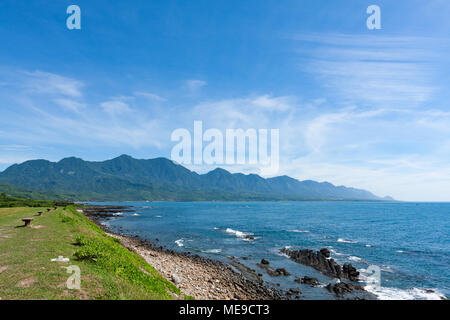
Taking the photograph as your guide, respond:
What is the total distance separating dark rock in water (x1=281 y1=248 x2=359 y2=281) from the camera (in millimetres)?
33594

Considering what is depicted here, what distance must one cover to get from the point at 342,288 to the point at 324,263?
33.1 ft

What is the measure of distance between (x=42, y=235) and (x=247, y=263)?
28333mm

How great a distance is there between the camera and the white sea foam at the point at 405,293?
26459 millimetres

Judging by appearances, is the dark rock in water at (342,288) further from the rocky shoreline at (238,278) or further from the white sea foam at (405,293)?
the white sea foam at (405,293)

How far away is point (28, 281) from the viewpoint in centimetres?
1282

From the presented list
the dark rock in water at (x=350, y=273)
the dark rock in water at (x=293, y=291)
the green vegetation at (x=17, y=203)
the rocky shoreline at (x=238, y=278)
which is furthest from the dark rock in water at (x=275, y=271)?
the green vegetation at (x=17, y=203)

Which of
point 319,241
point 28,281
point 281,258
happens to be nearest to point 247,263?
point 281,258

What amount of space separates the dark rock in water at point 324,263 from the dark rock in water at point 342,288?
2903mm

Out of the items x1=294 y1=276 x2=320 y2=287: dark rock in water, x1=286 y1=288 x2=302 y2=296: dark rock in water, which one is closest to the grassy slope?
x1=286 y1=288 x2=302 y2=296: dark rock in water

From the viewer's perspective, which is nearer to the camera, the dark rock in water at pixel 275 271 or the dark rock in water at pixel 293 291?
the dark rock in water at pixel 293 291

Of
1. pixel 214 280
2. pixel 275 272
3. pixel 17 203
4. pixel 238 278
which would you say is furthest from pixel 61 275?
pixel 17 203

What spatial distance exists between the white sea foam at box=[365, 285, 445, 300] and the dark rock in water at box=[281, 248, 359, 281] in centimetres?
352

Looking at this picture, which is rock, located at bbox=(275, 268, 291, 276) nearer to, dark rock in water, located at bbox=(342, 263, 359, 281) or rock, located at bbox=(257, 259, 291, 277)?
rock, located at bbox=(257, 259, 291, 277)
